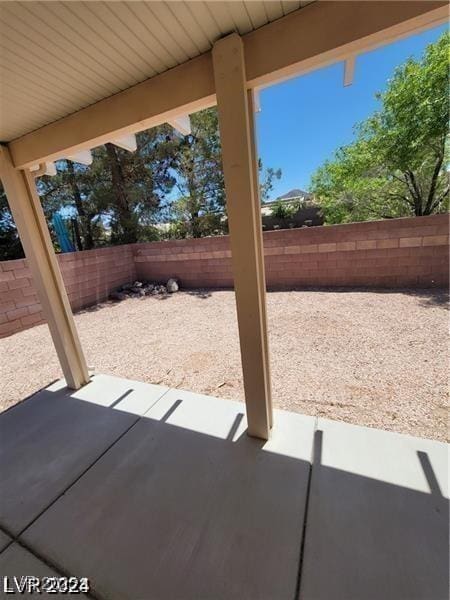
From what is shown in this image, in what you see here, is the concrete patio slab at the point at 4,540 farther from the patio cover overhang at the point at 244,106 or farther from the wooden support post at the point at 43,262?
the patio cover overhang at the point at 244,106

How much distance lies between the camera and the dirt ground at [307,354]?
211 cm

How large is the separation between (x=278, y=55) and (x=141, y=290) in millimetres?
5911

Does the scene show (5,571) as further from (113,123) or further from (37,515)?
(113,123)

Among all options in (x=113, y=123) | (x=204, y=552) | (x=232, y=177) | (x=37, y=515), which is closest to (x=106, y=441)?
(x=37, y=515)

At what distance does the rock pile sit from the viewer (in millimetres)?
6348

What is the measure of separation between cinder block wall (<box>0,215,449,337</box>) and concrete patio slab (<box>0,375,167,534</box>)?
2813mm

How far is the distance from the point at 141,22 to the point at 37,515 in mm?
2475

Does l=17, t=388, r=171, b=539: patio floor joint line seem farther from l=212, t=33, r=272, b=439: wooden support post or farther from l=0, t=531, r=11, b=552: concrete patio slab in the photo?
l=212, t=33, r=272, b=439: wooden support post

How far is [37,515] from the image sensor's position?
1.42 metres

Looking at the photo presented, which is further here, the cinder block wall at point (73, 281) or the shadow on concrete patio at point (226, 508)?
the cinder block wall at point (73, 281)

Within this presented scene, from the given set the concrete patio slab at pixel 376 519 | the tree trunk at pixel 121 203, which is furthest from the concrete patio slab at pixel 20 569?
the tree trunk at pixel 121 203

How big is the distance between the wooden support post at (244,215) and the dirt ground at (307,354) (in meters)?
0.71

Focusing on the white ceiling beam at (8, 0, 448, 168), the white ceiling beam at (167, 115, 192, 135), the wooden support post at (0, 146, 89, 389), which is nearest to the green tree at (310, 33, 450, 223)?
the white ceiling beam at (8, 0, 448, 168)

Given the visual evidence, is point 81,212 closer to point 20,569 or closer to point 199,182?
point 199,182
